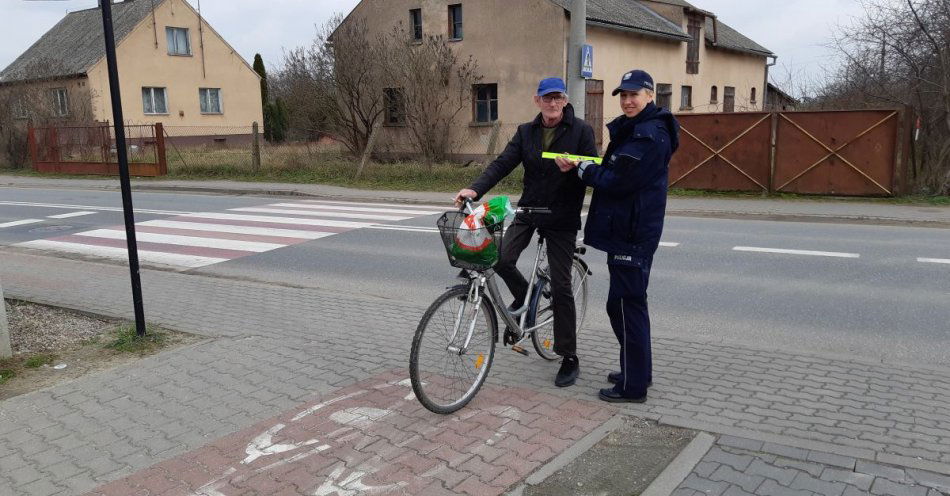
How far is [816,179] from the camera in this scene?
15.7 meters

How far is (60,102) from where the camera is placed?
32375 millimetres

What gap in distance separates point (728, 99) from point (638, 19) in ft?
38.7

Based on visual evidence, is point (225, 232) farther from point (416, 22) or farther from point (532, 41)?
point (416, 22)

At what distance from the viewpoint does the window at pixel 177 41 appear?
40.1 m

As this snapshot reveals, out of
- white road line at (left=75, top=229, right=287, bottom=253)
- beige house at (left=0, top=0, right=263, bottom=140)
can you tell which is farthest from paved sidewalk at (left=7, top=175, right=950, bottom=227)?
beige house at (left=0, top=0, right=263, bottom=140)

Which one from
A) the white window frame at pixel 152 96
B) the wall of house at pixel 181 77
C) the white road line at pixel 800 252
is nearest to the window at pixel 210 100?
the wall of house at pixel 181 77

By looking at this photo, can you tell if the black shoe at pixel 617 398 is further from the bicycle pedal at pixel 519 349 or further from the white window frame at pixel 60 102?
the white window frame at pixel 60 102

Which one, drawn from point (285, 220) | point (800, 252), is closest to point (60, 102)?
point (285, 220)

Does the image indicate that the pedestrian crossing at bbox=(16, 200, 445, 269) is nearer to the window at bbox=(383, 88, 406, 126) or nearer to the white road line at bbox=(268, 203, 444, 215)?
the white road line at bbox=(268, 203, 444, 215)

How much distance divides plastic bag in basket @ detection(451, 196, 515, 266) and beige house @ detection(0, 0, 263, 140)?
109 feet

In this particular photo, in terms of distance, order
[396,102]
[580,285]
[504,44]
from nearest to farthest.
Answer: [580,285], [504,44], [396,102]

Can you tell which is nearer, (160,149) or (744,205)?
(744,205)

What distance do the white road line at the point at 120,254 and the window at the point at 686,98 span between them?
26809mm

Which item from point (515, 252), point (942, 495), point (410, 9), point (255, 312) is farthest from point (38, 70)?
point (942, 495)
